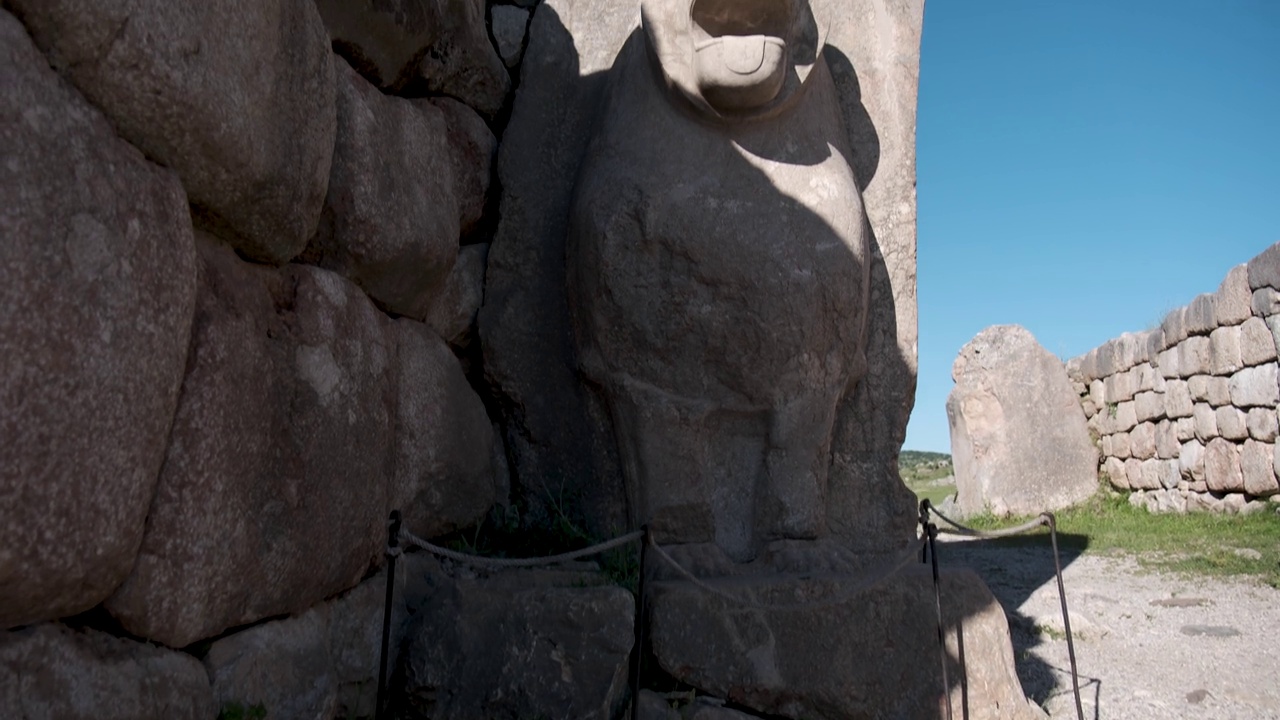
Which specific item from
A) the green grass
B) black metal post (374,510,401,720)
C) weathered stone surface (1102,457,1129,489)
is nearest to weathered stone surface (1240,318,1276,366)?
the green grass

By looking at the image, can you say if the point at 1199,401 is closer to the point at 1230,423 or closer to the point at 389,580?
the point at 1230,423

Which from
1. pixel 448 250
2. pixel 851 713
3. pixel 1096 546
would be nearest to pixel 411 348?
pixel 448 250

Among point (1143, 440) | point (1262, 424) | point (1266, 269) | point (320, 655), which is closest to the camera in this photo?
point (320, 655)

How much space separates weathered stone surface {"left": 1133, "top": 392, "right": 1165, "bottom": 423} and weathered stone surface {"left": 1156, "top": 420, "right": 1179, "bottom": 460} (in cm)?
9

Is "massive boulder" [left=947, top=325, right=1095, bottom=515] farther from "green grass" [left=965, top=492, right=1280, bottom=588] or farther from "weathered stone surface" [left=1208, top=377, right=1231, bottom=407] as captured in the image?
"weathered stone surface" [left=1208, top=377, right=1231, bottom=407]

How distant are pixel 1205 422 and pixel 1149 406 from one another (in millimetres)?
752

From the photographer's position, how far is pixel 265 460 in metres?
2.04

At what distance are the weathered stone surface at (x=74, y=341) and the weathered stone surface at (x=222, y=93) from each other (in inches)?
2.7

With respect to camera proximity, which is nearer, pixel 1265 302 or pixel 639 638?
pixel 639 638

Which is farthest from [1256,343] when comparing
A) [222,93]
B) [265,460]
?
[222,93]

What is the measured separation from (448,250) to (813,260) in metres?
1.06

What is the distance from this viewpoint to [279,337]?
Result: 2.18m

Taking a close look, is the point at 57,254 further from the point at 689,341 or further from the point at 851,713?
the point at 851,713

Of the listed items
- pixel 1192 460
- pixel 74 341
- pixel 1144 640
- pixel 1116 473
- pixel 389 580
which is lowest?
pixel 1144 640
